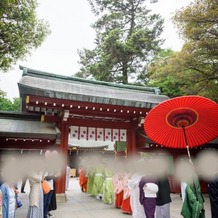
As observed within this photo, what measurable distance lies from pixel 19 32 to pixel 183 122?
14.2m

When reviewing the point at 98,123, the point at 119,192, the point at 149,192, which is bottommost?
the point at 119,192

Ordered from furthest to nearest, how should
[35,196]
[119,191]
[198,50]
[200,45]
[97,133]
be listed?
[198,50] < [200,45] < [97,133] < [119,191] < [35,196]

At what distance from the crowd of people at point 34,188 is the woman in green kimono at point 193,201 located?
304cm

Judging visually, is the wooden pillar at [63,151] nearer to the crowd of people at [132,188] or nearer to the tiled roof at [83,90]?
the tiled roof at [83,90]

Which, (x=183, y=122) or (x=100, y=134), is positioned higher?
(x=100, y=134)

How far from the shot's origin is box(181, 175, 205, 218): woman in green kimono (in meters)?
3.33

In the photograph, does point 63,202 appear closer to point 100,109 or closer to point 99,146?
point 100,109

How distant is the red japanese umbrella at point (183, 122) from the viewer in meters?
3.29

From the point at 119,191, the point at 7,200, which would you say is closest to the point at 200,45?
the point at 119,191

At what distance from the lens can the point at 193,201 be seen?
3463 mm

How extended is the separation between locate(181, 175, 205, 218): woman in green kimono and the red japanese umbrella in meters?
0.66

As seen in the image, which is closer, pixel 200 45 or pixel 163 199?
pixel 163 199

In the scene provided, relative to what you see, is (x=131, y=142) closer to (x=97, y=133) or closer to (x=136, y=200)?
(x=97, y=133)

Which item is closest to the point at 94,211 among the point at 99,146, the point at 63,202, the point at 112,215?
the point at 112,215
